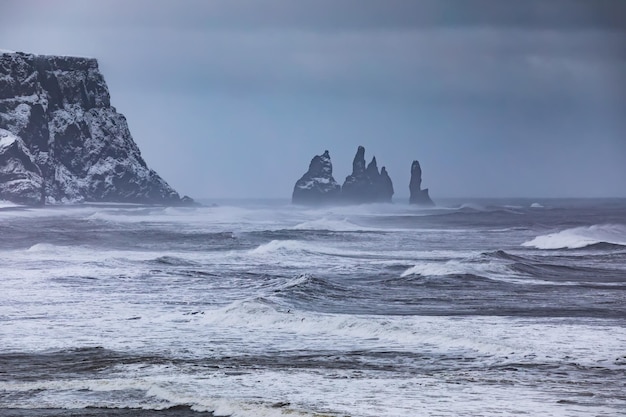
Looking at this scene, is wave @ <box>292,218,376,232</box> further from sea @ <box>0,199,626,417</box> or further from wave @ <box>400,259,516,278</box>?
wave @ <box>400,259,516,278</box>

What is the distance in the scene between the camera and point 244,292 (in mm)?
34500

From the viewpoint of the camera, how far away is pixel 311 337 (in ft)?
78.8

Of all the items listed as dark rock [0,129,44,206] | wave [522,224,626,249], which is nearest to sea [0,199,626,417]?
wave [522,224,626,249]

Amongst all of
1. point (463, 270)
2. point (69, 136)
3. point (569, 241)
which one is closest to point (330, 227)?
point (569, 241)

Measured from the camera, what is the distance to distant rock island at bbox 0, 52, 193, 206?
161 metres

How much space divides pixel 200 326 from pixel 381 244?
41.0 meters

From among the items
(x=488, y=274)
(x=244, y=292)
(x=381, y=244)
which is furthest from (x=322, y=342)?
(x=381, y=244)

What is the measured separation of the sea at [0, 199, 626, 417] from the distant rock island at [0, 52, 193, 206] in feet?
373

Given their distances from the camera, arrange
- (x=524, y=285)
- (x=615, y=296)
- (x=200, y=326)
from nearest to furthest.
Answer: (x=200, y=326) < (x=615, y=296) < (x=524, y=285)

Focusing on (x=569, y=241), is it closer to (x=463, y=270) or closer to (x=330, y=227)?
(x=463, y=270)

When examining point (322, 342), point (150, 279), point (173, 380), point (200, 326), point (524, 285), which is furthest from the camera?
point (150, 279)

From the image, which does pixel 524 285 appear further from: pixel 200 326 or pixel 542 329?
pixel 200 326

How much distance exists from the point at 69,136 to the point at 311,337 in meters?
158

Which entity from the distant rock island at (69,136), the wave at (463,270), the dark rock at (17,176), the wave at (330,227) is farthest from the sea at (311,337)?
the distant rock island at (69,136)
